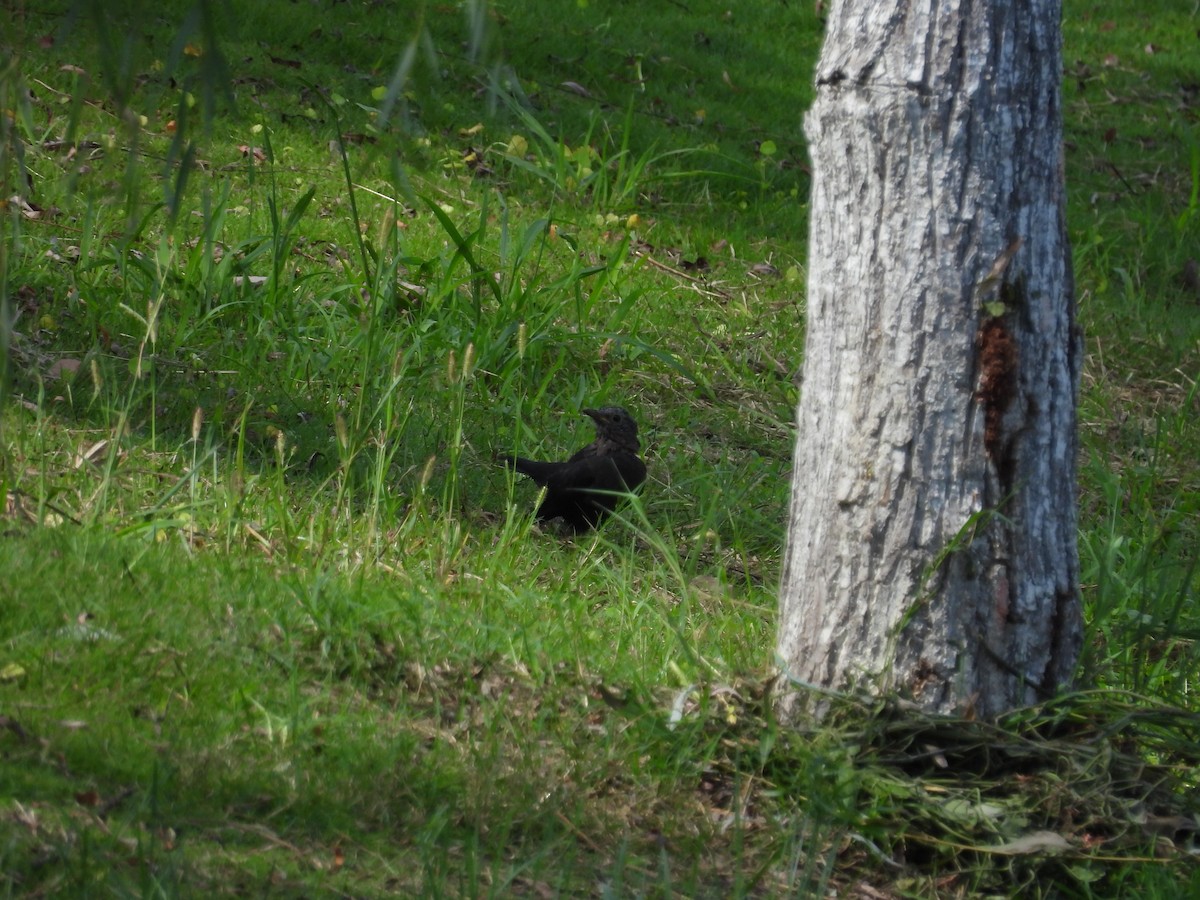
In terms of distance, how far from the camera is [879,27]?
3547 mm

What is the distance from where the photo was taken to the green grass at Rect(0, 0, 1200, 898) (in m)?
3.04

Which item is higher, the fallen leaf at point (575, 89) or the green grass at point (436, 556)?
the fallen leaf at point (575, 89)

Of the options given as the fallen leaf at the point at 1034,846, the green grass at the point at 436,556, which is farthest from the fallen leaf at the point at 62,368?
the fallen leaf at the point at 1034,846

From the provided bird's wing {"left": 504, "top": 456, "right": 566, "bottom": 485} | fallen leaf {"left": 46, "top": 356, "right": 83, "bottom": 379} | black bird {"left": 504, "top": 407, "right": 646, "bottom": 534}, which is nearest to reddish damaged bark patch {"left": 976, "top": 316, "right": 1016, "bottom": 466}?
black bird {"left": 504, "top": 407, "right": 646, "bottom": 534}

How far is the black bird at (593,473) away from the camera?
5664 mm

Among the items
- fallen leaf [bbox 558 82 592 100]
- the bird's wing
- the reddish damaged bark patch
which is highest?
fallen leaf [bbox 558 82 592 100]

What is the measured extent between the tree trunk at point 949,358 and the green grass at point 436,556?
0.23m

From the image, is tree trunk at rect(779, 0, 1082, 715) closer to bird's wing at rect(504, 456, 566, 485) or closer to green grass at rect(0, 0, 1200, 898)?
green grass at rect(0, 0, 1200, 898)

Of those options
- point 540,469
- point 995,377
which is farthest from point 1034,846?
point 540,469

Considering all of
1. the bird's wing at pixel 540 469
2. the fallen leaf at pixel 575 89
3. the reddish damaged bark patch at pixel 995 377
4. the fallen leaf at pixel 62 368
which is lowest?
the bird's wing at pixel 540 469

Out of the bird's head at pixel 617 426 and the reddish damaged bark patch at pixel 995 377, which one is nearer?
the reddish damaged bark patch at pixel 995 377

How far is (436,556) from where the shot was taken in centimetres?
475

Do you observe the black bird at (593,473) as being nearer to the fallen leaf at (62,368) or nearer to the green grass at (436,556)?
the green grass at (436,556)

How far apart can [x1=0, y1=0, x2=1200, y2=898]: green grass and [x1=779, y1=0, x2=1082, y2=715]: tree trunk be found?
23cm
